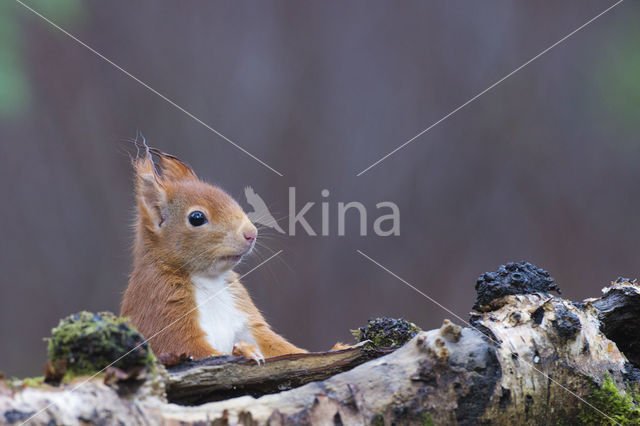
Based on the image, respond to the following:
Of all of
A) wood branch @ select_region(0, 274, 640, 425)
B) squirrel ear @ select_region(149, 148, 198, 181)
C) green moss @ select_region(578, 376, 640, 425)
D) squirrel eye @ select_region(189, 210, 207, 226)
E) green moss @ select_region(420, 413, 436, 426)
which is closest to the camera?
wood branch @ select_region(0, 274, 640, 425)

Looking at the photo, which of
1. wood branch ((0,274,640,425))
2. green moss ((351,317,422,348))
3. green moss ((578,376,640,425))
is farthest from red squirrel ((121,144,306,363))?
green moss ((578,376,640,425))

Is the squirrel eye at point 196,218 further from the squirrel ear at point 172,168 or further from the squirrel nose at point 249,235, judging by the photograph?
the squirrel ear at point 172,168

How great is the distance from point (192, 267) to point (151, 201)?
262mm

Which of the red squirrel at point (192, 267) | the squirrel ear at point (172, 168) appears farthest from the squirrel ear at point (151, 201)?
the squirrel ear at point (172, 168)

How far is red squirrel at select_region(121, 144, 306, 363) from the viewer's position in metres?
1.93

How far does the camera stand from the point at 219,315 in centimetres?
202

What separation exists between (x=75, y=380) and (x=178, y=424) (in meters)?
0.19

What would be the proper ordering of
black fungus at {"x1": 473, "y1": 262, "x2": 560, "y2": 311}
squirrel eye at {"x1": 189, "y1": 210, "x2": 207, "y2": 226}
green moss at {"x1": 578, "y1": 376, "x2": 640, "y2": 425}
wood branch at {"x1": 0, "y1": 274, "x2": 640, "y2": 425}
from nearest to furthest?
wood branch at {"x1": 0, "y1": 274, "x2": 640, "y2": 425}
green moss at {"x1": 578, "y1": 376, "x2": 640, "y2": 425}
black fungus at {"x1": 473, "y1": 262, "x2": 560, "y2": 311}
squirrel eye at {"x1": 189, "y1": 210, "x2": 207, "y2": 226}

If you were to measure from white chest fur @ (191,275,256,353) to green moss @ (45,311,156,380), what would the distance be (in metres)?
0.79

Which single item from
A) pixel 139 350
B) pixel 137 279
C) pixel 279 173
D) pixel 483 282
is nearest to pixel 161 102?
pixel 279 173

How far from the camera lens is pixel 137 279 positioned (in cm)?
201

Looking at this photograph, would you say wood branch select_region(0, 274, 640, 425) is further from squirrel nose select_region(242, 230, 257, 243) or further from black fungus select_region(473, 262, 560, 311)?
squirrel nose select_region(242, 230, 257, 243)

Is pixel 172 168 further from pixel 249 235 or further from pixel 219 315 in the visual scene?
pixel 219 315

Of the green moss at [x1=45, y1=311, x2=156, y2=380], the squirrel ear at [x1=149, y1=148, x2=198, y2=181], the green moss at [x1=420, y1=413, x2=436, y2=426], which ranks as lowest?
the green moss at [x1=420, y1=413, x2=436, y2=426]
